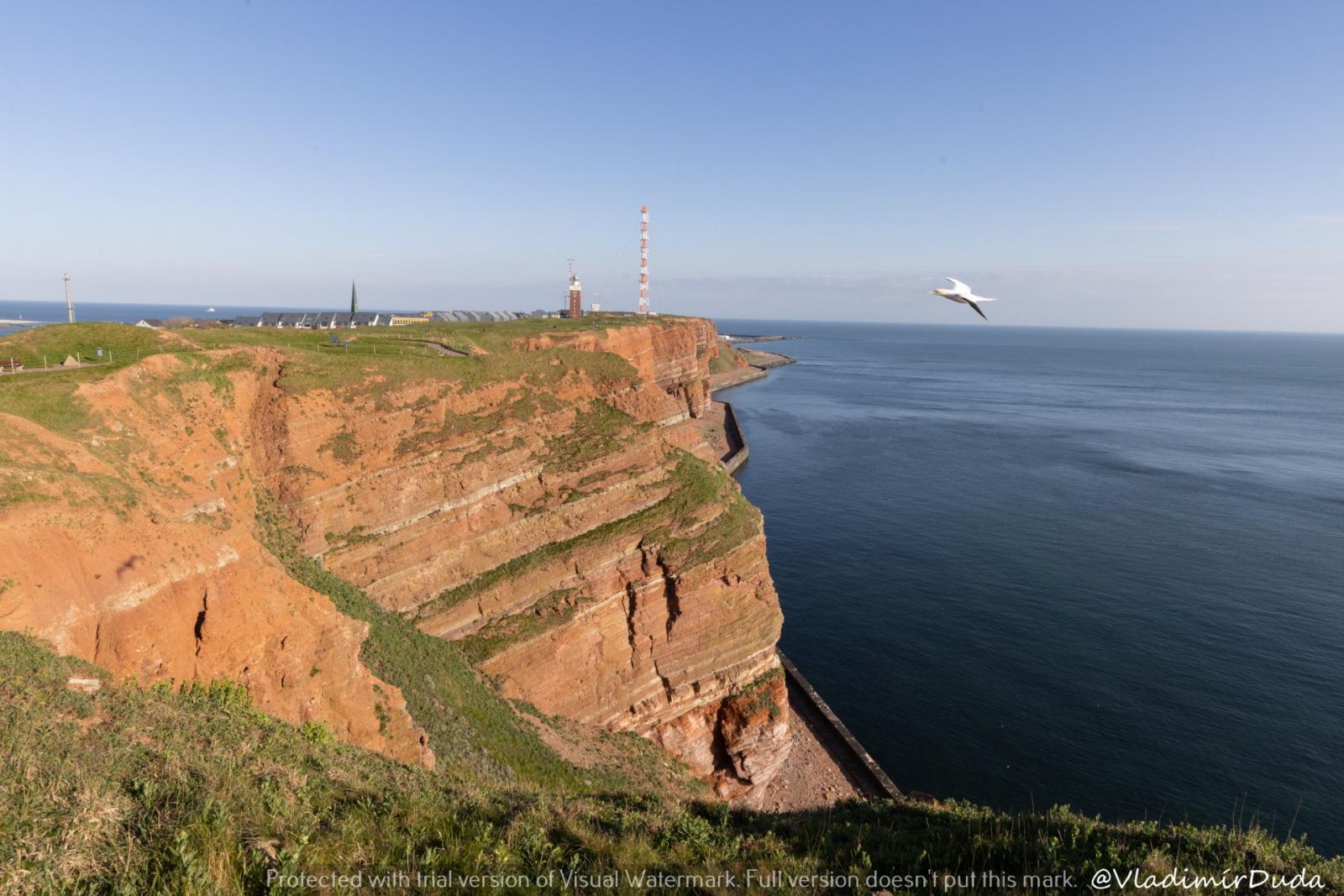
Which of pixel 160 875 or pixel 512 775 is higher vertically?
pixel 160 875

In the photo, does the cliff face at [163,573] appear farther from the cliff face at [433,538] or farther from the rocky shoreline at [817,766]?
the rocky shoreline at [817,766]

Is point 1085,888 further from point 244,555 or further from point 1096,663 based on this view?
point 1096,663

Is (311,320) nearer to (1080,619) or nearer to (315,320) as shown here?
(315,320)

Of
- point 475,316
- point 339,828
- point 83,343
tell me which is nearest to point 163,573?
point 339,828

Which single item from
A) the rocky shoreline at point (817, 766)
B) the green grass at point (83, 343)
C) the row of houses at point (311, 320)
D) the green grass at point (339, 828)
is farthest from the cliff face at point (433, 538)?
the row of houses at point (311, 320)

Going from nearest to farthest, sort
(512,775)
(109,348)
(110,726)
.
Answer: (110,726)
(512,775)
(109,348)

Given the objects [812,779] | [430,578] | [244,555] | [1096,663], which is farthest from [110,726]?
[1096,663]
